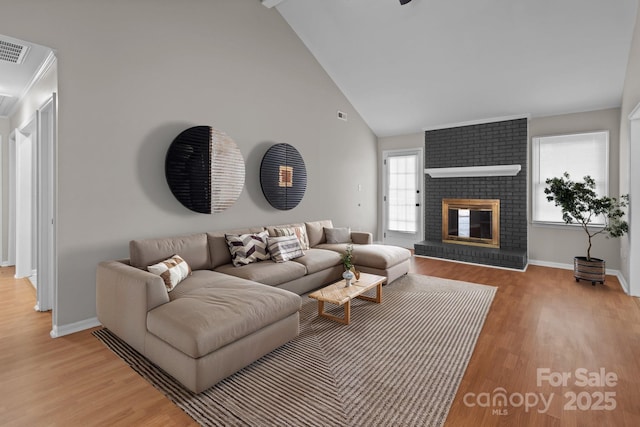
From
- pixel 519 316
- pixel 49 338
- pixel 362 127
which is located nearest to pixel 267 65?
pixel 362 127

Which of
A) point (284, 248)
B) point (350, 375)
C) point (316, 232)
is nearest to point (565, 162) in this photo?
point (316, 232)

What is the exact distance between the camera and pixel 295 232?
4.46 meters

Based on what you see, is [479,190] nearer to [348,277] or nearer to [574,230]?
[574,230]

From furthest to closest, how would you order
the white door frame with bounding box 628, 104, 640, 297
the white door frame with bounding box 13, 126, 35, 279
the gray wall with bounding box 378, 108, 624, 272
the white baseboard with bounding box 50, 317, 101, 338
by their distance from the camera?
1. the gray wall with bounding box 378, 108, 624, 272
2. the white door frame with bounding box 13, 126, 35, 279
3. the white door frame with bounding box 628, 104, 640, 297
4. the white baseboard with bounding box 50, 317, 101, 338

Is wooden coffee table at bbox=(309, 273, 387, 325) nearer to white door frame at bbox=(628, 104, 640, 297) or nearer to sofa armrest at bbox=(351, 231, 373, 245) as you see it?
sofa armrest at bbox=(351, 231, 373, 245)

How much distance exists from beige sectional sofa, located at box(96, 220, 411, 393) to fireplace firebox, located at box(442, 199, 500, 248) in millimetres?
3944

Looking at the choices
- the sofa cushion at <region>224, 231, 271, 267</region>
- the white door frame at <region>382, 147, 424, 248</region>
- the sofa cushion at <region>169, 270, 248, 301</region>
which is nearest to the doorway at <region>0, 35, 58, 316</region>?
the sofa cushion at <region>169, 270, 248, 301</region>

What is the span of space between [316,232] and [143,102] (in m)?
2.86

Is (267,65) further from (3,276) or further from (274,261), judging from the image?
(3,276)

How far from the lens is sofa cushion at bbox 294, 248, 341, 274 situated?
3.88 metres

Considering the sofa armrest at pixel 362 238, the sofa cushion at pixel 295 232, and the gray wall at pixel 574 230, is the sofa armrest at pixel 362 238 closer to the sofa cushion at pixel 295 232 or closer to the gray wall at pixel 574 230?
the sofa cushion at pixel 295 232

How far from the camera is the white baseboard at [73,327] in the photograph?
2758mm

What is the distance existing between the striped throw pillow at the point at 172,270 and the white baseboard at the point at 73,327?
0.89 m

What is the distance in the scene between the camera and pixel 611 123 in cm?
478
